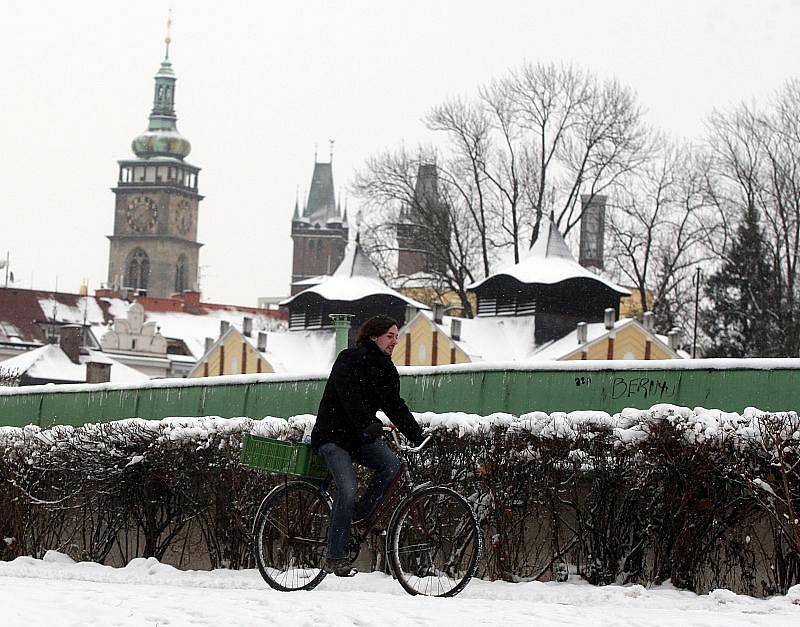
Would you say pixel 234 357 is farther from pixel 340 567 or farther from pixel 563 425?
pixel 340 567

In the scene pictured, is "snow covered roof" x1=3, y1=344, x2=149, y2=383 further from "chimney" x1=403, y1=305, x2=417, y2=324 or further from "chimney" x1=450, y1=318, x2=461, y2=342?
"chimney" x1=450, y1=318, x2=461, y2=342

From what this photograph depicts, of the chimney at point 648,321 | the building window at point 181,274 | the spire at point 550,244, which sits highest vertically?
the building window at point 181,274

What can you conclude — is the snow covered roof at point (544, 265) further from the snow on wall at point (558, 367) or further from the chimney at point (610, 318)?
the snow on wall at point (558, 367)

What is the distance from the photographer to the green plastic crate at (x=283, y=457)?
10672 mm

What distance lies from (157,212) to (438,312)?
130165mm

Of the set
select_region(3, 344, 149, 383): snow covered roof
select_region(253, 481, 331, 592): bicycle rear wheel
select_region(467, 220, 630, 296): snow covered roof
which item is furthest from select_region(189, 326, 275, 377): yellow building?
select_region(253, 481, 331, 592): bicycle rear wheel

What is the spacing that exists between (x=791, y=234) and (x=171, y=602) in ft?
171

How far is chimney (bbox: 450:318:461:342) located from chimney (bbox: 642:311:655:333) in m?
7.51

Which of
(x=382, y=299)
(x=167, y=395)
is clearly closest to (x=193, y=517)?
(x=167, y=395)

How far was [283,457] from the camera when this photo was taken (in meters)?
10.7

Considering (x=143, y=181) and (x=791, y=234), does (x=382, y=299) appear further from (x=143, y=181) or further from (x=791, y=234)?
(x=143, y=181)

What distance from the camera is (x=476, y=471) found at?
11.6 meters

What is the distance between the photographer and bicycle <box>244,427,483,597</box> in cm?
1036

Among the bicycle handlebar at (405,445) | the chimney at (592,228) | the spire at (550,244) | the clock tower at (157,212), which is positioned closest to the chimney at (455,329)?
the spire at (550,244)
